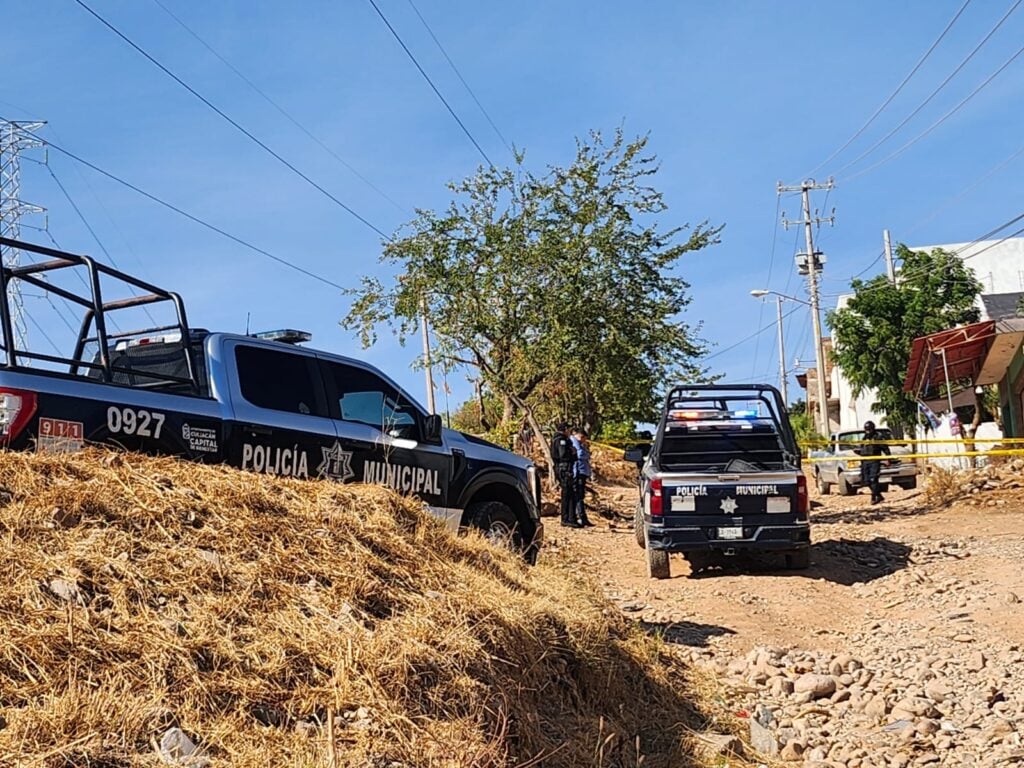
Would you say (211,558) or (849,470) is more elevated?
(849,470)

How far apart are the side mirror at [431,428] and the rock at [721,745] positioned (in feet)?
11.8

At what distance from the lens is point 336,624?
18.4ft

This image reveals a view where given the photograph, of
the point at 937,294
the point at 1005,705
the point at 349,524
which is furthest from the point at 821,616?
the point at 937,294

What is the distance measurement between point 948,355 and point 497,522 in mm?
17247

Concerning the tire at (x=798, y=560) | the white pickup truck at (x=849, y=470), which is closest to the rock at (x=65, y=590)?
the tire at (x=798, y=560)

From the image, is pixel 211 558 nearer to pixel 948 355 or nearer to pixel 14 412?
pixel 14 412

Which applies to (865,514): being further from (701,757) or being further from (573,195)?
(701,757)

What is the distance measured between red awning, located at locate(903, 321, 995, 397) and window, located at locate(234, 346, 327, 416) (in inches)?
→ 639

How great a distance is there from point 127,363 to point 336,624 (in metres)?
3.82

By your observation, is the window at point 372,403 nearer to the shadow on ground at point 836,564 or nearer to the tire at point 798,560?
the shadow on ground at point 836,564

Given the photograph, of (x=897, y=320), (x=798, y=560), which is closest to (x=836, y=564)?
(x=798, y=560)

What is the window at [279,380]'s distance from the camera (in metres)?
8.41

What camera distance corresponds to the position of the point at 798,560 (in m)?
13.1

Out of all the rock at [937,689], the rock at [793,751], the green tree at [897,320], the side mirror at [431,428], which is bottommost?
the rock at [793,751]
